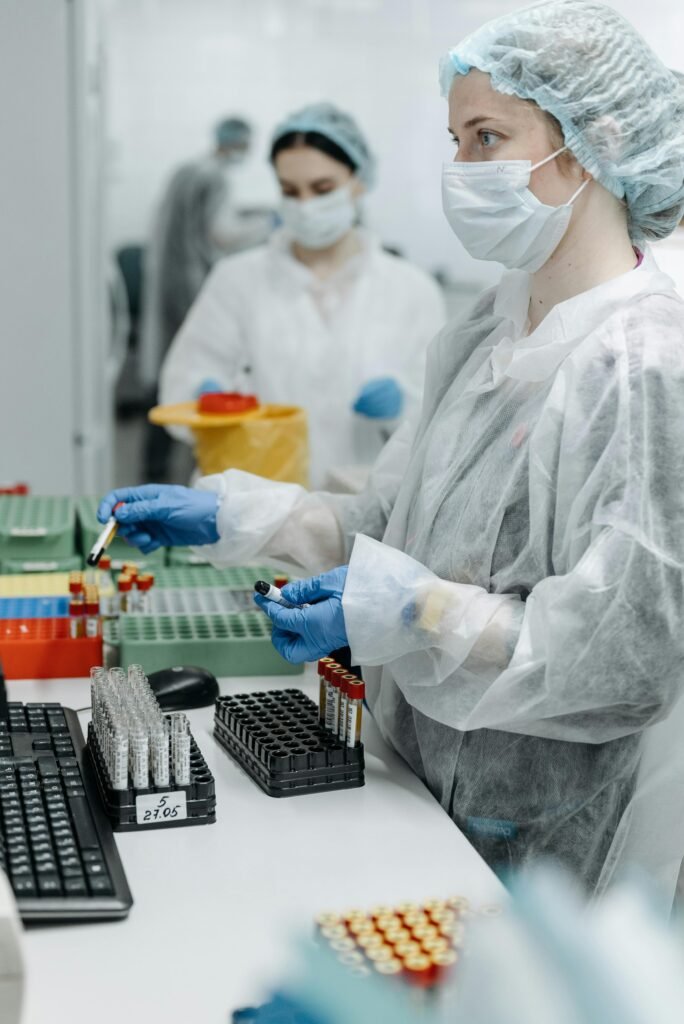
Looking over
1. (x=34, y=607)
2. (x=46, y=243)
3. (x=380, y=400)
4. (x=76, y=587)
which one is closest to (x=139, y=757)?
(x=76, y=587)

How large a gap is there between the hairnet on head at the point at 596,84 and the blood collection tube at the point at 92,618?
0.86m

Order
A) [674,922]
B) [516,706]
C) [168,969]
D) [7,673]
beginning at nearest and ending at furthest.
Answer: [674,922]
[168,969]
[516,706]
[7,673]

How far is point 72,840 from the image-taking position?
3.50 ft

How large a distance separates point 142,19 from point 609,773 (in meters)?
5.43

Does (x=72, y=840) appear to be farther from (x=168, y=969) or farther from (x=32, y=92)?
(x=32, y=92)

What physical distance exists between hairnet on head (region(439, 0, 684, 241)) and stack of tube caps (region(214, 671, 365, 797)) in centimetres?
67

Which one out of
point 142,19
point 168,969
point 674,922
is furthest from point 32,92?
point 142,19

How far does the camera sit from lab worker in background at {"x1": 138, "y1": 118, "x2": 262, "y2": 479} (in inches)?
208

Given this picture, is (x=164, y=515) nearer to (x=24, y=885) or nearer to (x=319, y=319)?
(x=24, y=885)

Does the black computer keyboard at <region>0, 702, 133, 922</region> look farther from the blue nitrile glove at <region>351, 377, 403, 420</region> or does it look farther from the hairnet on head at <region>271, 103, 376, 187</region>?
the hairnet on head at <region>271, 103, 376, 187</region>

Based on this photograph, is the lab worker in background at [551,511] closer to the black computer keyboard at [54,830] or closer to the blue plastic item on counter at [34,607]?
the black computer keyboard at [54,830]

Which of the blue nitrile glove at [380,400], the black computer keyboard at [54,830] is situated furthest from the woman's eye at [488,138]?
the blue nitrile glove at [380,400]

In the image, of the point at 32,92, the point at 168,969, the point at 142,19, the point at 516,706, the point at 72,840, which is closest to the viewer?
the point at 168,969

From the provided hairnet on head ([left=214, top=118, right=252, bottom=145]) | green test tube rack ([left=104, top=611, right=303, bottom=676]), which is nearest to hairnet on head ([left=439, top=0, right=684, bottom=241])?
green test tube rack ([left=104, top=611, right=303, bottom=676])
